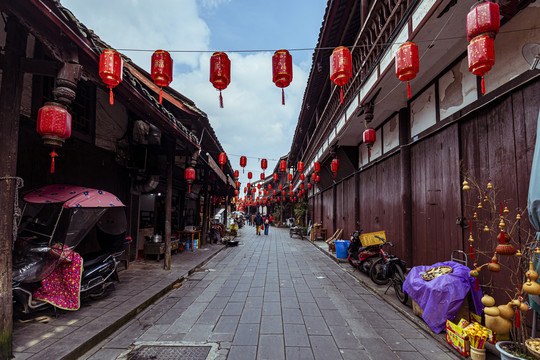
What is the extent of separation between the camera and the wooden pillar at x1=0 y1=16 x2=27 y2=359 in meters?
3.03

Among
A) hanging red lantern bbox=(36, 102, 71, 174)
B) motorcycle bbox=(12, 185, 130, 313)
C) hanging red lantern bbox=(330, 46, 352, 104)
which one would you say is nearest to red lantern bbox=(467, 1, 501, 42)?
hanging red lantern bbox=(330, 46, 352, 104)

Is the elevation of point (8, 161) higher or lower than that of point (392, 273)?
higher

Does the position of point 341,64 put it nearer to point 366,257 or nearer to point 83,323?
point 366,257

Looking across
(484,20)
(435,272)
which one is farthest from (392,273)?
(484,20)

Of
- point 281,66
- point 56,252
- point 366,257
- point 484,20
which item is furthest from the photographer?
point 366,257

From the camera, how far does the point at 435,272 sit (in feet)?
13.8

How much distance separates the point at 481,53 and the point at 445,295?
3.17 m

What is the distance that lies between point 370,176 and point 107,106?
861cm

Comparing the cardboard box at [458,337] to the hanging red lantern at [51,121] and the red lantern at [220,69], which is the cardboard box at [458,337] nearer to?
the red lantern at [220,69]

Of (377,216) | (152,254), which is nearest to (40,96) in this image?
(152,254)

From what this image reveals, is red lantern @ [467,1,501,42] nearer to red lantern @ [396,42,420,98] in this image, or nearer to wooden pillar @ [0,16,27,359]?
red lantern @ [396,42,420,98]

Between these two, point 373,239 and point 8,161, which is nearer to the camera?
point 8,161

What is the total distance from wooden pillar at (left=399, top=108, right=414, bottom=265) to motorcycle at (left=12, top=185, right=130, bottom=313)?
21.7 ft

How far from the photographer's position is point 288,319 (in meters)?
4.51
